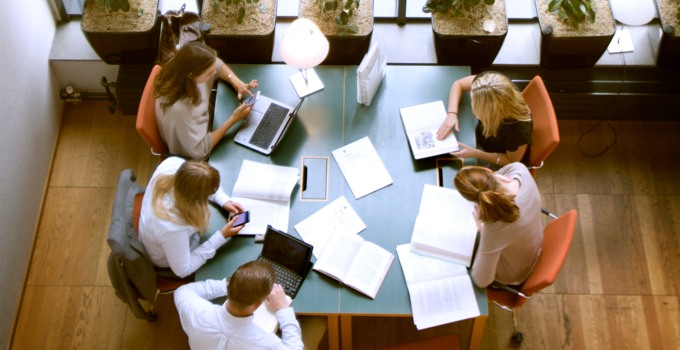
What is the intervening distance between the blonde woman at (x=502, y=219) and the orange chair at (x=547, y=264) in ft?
0.17

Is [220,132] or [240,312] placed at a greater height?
[220,132]

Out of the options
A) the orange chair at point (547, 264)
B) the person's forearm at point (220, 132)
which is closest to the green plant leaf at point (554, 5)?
the orange chair at point (547, 264)

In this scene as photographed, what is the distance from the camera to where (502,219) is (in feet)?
8.75

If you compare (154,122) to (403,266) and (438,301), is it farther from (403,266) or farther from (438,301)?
(438,301)

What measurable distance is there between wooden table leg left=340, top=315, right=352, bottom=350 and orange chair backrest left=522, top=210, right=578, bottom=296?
84cm

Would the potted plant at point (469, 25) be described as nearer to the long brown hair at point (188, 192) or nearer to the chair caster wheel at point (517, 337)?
the chair caster wheel at point (517, 337)

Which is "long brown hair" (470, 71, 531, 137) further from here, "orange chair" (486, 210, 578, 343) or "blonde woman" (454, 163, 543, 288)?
"orange chair" (486, 210, 578, 343)

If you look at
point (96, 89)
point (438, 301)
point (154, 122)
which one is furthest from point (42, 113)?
point (438, 301)

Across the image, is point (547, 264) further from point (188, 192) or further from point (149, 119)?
point (149, 119)

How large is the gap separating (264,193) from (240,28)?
117 centimetres

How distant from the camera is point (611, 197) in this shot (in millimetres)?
3971

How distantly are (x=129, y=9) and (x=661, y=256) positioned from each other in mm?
3542

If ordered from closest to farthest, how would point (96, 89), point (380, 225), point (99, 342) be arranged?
1. point (380, 225)
2. point (99, 342)
3. point (96, 89)

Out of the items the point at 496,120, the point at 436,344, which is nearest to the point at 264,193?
the point at 436,344
